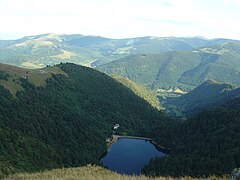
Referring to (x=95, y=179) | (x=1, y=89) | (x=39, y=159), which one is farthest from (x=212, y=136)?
(x=95, y=179)

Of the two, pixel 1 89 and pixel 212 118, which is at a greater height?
pixel 1 89

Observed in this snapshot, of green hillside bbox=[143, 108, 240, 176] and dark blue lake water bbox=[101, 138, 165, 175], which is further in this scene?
dark blue lake water bbox=[101, 138, 165, 175]

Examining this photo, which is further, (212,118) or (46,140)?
(212,118)

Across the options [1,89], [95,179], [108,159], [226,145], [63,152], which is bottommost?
[108,159]

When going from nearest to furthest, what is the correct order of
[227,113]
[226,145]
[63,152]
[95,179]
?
[95,179] → [226,145] → [63,152] → [227,113]

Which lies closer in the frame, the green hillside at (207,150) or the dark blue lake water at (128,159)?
the green hillside at (207,150)

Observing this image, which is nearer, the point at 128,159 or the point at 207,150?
the point at 207,150

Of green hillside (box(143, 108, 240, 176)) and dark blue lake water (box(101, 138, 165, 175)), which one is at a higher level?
green hillside (box(143, 108, 240, 176))

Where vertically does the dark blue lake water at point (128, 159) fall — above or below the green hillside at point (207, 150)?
below

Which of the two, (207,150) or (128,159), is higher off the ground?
(207,150)

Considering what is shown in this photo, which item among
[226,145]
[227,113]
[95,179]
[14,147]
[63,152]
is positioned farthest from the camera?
[227,113]

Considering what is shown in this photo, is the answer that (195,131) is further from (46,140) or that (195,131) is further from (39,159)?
(39,159)
